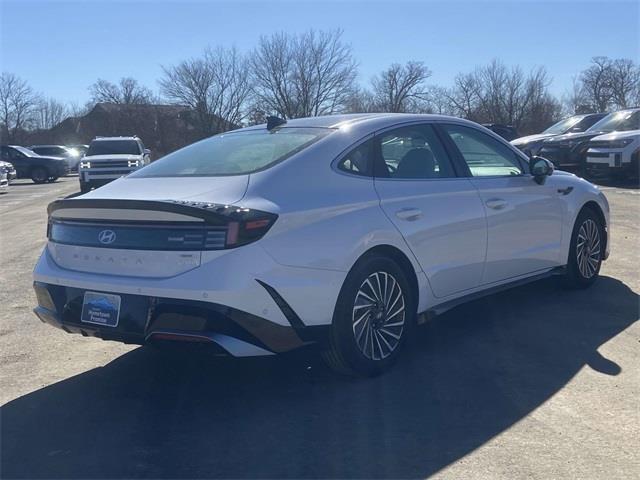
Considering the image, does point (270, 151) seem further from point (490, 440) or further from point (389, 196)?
point (490, 440)

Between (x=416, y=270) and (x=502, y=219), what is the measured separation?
1133 mm

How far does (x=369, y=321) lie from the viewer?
4.50 m

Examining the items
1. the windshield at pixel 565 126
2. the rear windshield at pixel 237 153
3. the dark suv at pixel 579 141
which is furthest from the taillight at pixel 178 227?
the windshield at pixel 565 126

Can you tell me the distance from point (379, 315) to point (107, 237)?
1.68 m

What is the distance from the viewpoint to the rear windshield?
178 inches

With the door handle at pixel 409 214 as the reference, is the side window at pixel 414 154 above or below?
above

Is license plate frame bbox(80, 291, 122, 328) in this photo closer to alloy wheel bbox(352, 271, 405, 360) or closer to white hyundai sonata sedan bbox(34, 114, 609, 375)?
white hyundai sonata sedan bbox(34, 114, 609, 375)

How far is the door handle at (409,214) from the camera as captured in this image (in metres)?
4.67

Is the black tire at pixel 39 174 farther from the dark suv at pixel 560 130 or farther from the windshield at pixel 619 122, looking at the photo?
the windshield at pixel 619 122

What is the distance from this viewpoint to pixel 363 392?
4.32 meters

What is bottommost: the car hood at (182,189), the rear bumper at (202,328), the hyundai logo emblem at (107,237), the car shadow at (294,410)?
the car shadow at (294,410)

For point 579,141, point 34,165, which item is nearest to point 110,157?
point 579,141

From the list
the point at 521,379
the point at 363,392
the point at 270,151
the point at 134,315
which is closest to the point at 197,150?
the point at 270,151

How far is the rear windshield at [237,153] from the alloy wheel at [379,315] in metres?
0.95
